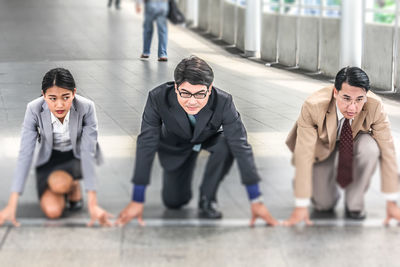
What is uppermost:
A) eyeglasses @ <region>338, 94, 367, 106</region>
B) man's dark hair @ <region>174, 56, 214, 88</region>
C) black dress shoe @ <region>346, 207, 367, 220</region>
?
man's dark hair @ <region>174, 56, 214, 88</region>

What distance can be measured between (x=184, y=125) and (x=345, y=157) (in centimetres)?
104

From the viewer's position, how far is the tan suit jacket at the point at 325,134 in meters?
5.23

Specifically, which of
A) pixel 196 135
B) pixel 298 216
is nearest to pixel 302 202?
pixel 298 216

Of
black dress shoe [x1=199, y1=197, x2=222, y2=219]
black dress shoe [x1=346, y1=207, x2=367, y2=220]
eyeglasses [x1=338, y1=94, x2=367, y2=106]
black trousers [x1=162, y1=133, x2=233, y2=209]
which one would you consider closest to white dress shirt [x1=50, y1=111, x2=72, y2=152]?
black trousers [x1=162, y1=133, x2=233, y2=209]

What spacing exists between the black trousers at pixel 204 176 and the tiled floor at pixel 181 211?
65mm

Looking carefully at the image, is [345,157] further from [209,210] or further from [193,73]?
[193,73]

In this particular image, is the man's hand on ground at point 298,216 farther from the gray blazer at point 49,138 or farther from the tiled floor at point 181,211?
the gray blazer at point 49,138

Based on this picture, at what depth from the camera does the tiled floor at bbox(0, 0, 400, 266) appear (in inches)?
191

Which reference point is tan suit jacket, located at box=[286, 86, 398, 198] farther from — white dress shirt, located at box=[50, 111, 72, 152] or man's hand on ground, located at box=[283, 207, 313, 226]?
white dress shirt, located at box=[50, 111, 72, 152]

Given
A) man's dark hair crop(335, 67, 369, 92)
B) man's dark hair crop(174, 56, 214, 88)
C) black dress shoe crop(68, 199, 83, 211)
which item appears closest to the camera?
man's dark hair crop(174, 56, 214, 88)

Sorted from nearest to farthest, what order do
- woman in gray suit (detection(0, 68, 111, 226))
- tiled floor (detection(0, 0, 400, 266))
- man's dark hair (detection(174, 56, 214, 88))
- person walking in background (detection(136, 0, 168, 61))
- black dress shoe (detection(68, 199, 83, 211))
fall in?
tiled floor (detection(0, 0, 400, 266)) < man's dark hair (detection(174, 56, 214, 88)) < woman in gray suit (detection(0, 68, 111, 226)) < black dress shoe (detection(68, 199, 83, 211)) < person walking in background (detection(136, 0, 168, 61))

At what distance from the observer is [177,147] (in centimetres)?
545

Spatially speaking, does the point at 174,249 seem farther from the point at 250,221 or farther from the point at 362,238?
the point at 362,238

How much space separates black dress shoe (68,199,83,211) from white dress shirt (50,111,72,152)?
0.34 metres
